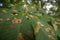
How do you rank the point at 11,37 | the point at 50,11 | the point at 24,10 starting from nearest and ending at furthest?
the point at 11,37, the point at 24,10, the point at 50,11

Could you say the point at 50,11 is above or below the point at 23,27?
below

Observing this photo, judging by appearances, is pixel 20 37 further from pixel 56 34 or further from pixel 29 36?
pixel 56 34

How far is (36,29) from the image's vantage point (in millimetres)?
469

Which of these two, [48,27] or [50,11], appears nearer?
[48,27]

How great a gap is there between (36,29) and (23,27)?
0.14ft

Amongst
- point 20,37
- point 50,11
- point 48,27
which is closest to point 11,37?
point 20,37

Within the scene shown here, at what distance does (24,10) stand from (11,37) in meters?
0.15

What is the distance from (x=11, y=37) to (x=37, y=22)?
0.10 meters

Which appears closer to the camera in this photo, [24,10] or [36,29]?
[36,29]

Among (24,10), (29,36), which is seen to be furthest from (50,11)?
(29,36)

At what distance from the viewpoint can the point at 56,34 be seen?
0.52m

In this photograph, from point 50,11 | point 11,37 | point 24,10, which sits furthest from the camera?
point 50,11

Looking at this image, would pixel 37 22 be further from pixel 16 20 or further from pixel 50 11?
pixel 50 11

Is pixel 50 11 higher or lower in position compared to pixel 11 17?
→ lower
